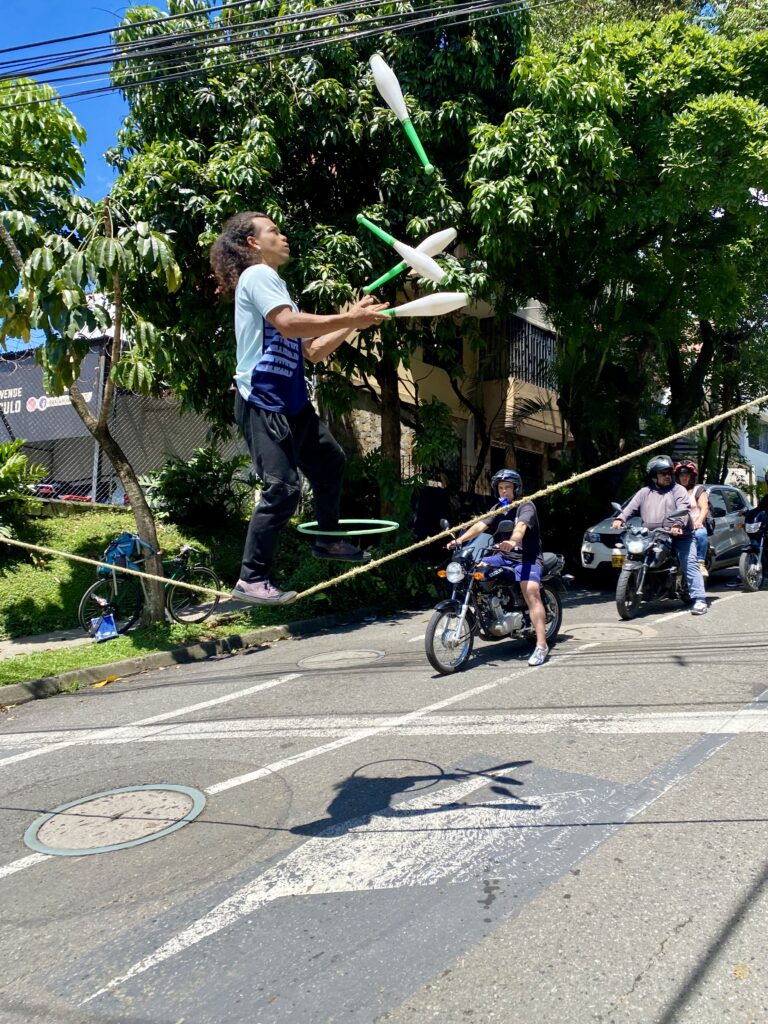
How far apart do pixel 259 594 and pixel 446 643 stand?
4515 millimetres

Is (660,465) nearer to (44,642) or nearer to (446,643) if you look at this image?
(446,643)

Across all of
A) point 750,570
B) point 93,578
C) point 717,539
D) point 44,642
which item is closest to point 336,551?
point 44,642

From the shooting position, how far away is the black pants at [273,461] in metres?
4.02

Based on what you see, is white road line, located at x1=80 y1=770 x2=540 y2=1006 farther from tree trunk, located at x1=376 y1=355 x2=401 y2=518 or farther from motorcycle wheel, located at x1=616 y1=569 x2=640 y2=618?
tree trunk, located at x1=376 y1=355 x2=401 y2=518

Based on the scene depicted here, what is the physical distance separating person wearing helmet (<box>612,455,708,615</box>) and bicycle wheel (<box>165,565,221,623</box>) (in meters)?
5.50

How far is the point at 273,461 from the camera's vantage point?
400 cm

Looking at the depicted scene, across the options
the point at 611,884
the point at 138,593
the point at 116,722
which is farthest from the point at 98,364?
the point at 611,884

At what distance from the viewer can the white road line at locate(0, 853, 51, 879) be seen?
13.9ft

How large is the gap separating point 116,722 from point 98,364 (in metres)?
9.34

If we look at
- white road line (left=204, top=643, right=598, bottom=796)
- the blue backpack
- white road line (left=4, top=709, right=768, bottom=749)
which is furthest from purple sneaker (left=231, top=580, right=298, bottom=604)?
the blue backpack

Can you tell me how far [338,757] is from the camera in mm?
5637

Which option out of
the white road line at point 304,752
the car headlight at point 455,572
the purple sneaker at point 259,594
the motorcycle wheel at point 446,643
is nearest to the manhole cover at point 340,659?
the white road line at point 304,752

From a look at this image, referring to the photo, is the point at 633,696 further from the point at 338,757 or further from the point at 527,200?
the point at 527,200

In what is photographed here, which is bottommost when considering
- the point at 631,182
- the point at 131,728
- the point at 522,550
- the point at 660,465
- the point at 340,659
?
the point at 131,728
